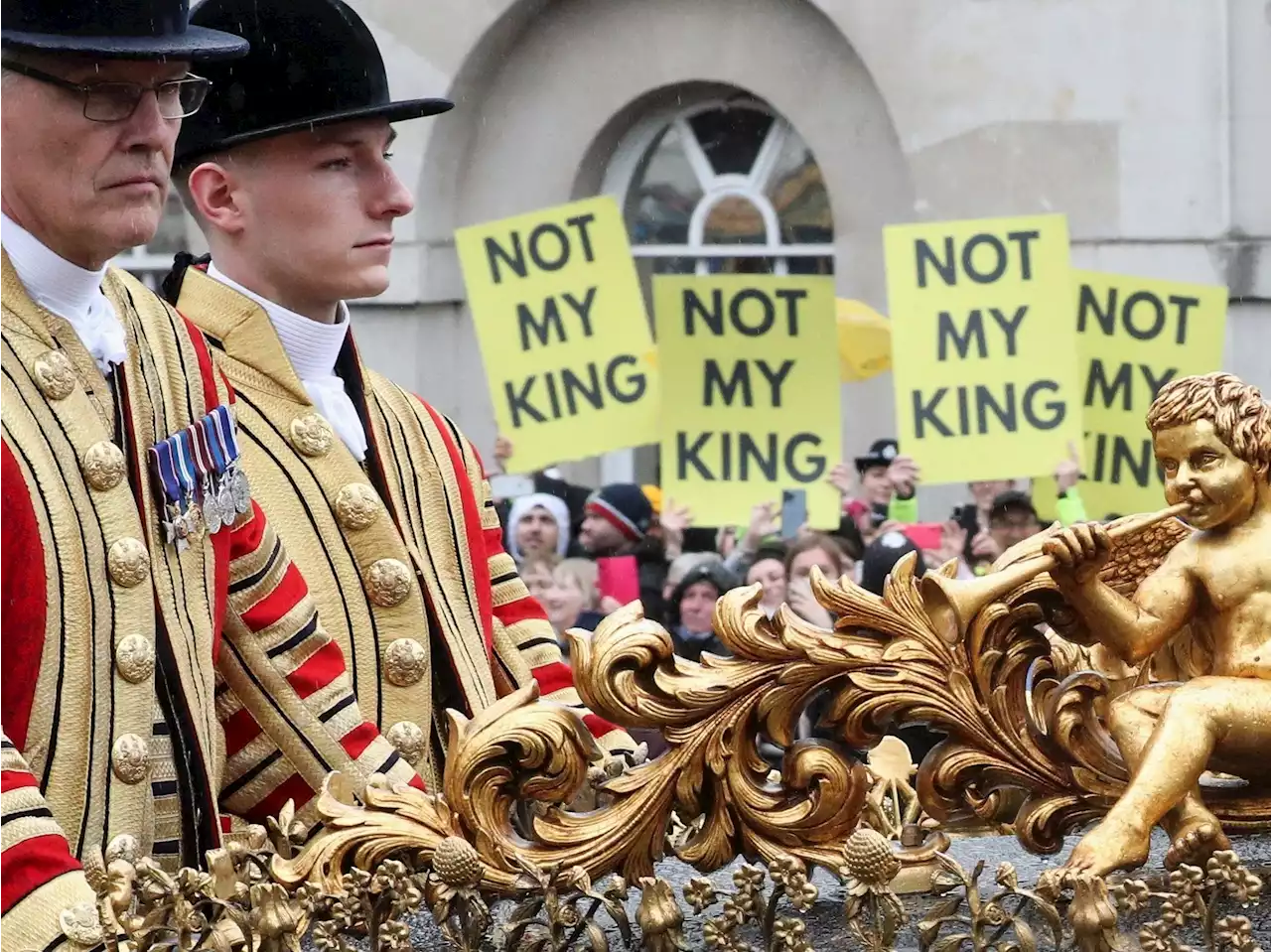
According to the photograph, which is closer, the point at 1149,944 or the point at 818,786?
the point at 1149,944

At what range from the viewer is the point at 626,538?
27.2 feet

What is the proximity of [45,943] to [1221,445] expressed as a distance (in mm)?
1210

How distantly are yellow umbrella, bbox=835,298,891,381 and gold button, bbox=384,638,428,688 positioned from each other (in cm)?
649

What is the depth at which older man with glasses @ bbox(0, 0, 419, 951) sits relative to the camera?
3.02 meters

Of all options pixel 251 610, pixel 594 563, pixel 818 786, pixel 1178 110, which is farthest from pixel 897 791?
pixel 1178 110

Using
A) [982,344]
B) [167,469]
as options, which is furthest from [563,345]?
[167,469]

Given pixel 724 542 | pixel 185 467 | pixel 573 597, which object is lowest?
pixel 724 542

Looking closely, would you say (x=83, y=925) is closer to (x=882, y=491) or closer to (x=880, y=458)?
(x=882, y=491)

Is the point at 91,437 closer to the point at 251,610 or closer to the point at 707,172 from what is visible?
the point at 251,610

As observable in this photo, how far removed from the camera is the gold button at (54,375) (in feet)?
10.2

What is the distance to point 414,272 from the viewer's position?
1263cm

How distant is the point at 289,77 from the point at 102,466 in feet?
3.41

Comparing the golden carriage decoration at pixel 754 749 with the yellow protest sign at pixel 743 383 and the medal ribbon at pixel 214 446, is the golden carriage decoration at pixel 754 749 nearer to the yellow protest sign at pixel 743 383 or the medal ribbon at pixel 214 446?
the medal ribbon at pixel 214 446

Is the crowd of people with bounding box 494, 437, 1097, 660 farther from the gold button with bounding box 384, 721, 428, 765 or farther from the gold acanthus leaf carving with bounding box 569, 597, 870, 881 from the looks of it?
the gold acanthus leaf carving with bounding box 569, 597, 870, 881
